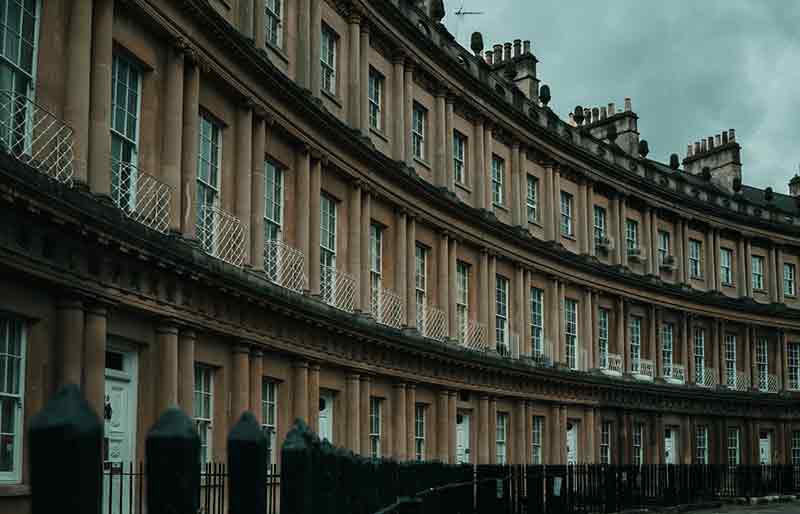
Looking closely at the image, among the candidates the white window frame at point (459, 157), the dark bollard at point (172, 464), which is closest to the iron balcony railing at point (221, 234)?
the white window frame at point (459, 157)

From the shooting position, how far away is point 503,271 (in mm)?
33062

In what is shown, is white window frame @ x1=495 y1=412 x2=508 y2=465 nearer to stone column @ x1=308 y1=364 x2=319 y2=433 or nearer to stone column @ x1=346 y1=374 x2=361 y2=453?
stone column @ x1=346 y1=374 x2=361 y2=453

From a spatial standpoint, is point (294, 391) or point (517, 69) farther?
point (517, 69)

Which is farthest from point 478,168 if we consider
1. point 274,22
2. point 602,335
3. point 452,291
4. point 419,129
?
point 274,22

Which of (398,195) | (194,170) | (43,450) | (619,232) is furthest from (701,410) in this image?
(43,450)

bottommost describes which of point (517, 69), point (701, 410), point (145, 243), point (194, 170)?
point (701, 410)

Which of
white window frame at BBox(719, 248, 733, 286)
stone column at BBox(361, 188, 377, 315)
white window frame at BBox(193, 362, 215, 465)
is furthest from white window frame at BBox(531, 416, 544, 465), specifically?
white window frame at BBox(193, 362, 215, 465)

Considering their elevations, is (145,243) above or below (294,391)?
above

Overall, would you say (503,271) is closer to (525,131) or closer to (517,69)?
(525,131)

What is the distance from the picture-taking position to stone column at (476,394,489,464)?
3058 cm

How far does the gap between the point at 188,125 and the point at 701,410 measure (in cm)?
3023

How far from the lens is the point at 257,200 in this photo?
63.3ft

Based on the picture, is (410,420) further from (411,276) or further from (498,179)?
(498,179)

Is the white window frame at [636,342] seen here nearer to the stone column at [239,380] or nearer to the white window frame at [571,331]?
the white window frame at [571,331]
